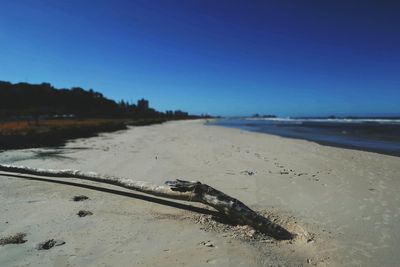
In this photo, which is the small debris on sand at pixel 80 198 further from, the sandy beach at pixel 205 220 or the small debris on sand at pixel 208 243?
the small debris on sand at pixel 208 243

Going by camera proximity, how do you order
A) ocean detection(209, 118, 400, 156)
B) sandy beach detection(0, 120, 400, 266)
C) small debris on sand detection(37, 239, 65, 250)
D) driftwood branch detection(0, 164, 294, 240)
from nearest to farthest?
1. sandy beach detection(0, 120, 400, 266)
2. small debris on sand detection(37, 239, 65, 250)
3. driftwood branch detection(0, 164, 294, 240)
4. ocean detection(209, 118, 400, 156)

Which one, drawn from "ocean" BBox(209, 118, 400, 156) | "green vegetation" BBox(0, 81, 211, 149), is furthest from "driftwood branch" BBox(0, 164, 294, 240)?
"ocean" BBox(209, 118, 400, 156)

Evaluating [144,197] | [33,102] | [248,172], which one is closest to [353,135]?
[248,172]

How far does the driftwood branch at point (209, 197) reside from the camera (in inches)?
189

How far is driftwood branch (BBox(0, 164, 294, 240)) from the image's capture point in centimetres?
481

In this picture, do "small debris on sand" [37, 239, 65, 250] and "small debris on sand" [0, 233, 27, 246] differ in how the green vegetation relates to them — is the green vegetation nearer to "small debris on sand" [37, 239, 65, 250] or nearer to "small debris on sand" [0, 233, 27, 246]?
"small debris on sand" [0, 233, 27, 246]

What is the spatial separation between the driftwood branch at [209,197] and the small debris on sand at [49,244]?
83.2 inches

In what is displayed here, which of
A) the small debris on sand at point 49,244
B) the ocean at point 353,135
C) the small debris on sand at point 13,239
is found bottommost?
the ocean at point 353,135

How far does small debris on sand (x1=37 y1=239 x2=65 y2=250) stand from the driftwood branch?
211 cm

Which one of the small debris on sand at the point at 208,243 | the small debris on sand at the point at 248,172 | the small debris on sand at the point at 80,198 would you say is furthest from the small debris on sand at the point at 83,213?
the small debris on sand at the point at 248,172

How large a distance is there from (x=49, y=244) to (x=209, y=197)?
253cm

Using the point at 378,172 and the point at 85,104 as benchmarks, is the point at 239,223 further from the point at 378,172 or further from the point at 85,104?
the point at 85,104

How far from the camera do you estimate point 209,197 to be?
18.0 feet

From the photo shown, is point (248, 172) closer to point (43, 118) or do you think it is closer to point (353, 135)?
point (353, 135)
